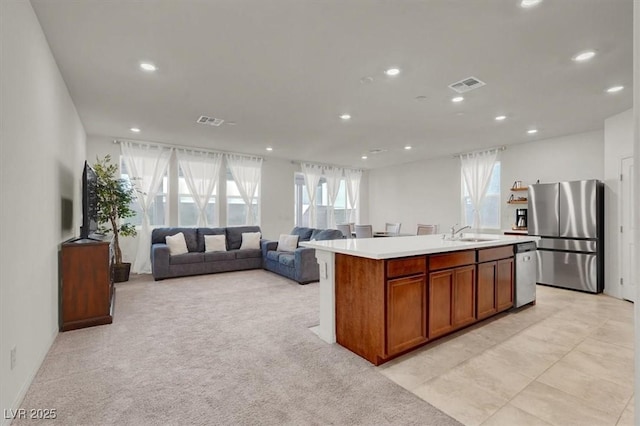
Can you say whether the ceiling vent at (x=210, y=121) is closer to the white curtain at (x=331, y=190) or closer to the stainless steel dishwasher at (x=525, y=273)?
the white curtain at (x=331, y=190)

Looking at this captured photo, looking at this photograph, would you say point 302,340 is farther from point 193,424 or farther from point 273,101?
point 273,101

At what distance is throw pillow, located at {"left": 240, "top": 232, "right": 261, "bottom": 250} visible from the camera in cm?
669

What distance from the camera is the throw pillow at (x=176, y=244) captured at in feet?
19.2

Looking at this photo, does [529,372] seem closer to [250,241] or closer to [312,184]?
[250,241]

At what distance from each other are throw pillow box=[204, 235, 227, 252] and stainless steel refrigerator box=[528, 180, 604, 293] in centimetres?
590

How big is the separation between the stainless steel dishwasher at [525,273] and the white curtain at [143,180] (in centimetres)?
642

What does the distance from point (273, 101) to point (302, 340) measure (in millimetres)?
2917

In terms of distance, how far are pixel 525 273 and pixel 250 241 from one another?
196 inches

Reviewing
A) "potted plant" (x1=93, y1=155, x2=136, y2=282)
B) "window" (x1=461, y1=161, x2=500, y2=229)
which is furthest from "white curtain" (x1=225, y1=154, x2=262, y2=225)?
"window" (x1=461, y1=161, x2=500, y2=229)

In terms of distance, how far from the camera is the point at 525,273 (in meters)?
4.02

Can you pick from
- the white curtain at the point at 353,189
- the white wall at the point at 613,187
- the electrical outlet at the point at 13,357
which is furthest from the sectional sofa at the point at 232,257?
the white wall at the point at 613,187

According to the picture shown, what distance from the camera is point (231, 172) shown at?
731 cm

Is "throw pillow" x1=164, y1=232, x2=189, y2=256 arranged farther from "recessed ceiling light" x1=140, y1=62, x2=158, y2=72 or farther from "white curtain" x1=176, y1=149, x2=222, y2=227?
"recessed ceiling light" x1=140, y1=62, x2=158, y2=72

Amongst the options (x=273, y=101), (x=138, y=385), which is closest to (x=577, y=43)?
(x=273, y=101)
